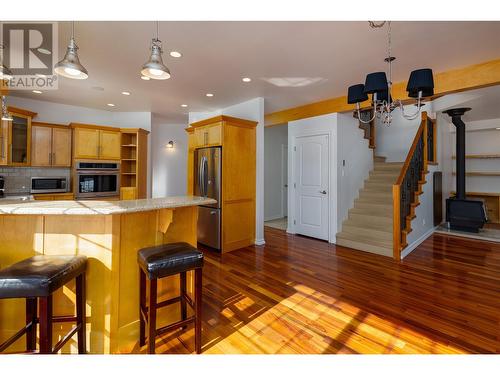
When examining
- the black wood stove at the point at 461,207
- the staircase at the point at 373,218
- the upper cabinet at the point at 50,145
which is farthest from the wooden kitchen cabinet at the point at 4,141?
the black wood stove at the point at 461,207

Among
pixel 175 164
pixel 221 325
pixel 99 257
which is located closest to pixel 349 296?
pixel 221 325

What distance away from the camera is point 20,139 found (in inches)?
169

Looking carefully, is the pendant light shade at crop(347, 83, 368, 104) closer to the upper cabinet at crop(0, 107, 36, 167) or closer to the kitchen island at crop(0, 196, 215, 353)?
the kitchen island at crop(0, 196, 215, 353)

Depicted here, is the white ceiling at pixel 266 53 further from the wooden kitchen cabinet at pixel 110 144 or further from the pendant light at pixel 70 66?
the wooden kitchen cabinet at pixel 110 144

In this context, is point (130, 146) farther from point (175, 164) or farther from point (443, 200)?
point (443, 200)

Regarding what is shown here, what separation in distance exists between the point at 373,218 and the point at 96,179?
547 cm

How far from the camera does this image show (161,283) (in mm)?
2113

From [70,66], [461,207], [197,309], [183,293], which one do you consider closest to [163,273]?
[197,309]

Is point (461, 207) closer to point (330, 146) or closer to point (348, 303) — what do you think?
point (330, 146)

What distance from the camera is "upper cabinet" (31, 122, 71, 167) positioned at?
451 centimetres

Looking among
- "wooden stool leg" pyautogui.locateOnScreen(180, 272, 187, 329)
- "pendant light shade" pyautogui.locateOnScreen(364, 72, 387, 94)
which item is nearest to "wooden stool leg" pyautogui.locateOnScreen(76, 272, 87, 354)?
"wooden stool leg" pyautogui.locateOnScreen(180, 272, 187, 329)

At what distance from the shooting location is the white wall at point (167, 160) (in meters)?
6.73

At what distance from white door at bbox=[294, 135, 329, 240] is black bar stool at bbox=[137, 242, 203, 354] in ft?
11.7
